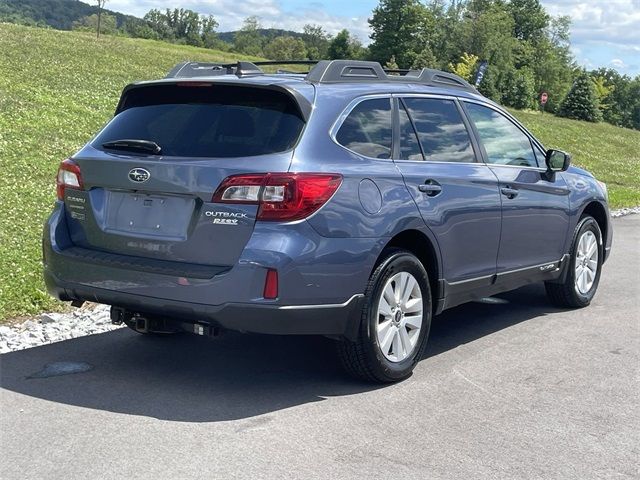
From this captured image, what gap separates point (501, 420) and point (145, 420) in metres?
Answer: 1.88

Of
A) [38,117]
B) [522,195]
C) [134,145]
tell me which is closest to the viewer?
[134,145]

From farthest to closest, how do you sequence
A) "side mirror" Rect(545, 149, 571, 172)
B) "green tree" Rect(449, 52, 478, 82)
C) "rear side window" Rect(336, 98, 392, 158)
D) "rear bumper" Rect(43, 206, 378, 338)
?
"green tree" Rect(449, 52, 478, 82)
"side mirror" Rect(545, 149, 571, 172)
"rear side window" Rect(336, 98, 392, 158)
"rear bumper" Rect(43, 206, 378, 338)

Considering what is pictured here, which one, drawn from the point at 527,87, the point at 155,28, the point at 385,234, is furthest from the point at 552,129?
the point at 155,28

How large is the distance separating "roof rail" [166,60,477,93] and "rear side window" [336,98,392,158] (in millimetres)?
246

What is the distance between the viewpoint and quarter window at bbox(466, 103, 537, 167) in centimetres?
628

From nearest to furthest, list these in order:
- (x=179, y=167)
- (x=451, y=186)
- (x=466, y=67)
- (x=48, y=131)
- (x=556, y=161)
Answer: (x=179, y=167), (x=451, y=186), (x=556, y=161), (x=48, y=131), (x=466, y=67)

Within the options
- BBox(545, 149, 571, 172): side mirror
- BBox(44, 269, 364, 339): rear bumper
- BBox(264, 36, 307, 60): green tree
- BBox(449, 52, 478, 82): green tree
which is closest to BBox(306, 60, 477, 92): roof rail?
BBox(545, 149, 571, 172): side mirror

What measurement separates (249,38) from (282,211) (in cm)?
15537

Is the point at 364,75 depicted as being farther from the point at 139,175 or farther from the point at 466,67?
the point at 466,67

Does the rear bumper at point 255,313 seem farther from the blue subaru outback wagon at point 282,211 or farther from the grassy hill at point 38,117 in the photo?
the grassy hill at point 38,117

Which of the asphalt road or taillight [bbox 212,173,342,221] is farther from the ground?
taillight [bbox 212,173,342,221]

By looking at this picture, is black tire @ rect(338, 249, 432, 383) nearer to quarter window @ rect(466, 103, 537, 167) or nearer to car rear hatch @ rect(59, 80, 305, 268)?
car rear hatch @ rect(59, 80, 305, 268)

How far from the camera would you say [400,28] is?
99.3 meters

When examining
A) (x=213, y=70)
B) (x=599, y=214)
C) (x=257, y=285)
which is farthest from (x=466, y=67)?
(x=257, y=285)
